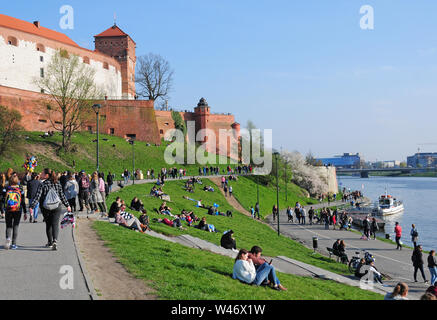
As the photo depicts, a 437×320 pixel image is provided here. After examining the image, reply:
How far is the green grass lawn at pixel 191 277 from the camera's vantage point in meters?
7.57

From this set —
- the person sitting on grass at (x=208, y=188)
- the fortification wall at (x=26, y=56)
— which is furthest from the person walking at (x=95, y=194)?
the fortification wall at (x=26, y=56)

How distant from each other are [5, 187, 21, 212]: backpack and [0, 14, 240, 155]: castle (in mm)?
42085

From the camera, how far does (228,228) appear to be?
2416 centimetres

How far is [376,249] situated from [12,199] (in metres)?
21.6

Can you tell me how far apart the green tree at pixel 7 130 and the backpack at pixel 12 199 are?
33.9 metres

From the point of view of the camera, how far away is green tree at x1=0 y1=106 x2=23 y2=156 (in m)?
39.4

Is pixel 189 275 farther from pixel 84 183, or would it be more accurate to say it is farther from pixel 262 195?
pixel 262 195

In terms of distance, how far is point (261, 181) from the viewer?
2288 inches

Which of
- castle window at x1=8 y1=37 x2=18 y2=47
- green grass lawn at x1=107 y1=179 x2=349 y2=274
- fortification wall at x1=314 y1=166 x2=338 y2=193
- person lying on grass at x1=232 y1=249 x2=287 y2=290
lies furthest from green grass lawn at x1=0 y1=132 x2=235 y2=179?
person lying on grass at x1=232 y1=249 x2=287 y2=290

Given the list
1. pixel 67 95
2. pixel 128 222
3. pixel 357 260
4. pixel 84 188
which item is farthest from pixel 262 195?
pixel 128 222

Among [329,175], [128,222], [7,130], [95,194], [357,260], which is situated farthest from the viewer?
[329,175]

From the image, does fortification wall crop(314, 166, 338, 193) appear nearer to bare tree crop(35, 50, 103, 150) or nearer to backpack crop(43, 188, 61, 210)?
bare tree crop(35, 50, 103, 150)
